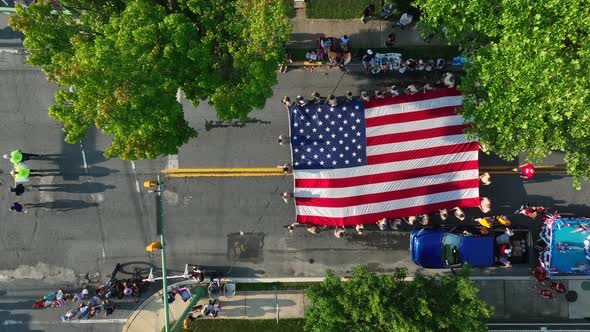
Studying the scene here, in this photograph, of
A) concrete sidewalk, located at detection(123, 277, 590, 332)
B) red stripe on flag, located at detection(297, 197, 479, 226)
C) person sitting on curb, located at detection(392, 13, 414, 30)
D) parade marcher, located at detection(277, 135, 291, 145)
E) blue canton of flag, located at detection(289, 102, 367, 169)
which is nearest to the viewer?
blue canton of flag, located at detection(289, 102, 367, 169)

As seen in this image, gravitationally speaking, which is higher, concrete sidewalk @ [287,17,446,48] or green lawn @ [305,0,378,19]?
green lawn @ [305,0,378,19]

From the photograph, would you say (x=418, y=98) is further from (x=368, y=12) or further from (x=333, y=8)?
(x=333, y=8)

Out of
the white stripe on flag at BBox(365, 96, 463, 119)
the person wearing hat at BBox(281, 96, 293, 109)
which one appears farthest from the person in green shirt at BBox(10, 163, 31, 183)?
the white stripe on flag at BBox(365, 96, 463, 119)

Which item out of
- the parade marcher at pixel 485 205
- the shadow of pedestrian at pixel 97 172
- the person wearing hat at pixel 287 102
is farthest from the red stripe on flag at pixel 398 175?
the shadow of pedestrian at pixel 97 172

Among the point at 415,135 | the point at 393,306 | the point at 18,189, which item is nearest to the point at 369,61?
the point at 415,135

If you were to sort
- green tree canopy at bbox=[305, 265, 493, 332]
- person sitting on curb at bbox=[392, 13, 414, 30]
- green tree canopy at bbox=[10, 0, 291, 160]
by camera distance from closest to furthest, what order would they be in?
green tree canopy at bbox=[10, 0, 291, 160]
green tree canopy at bbox=[305, 265, 493, 332]
person sitting on curb at bbox=[392, 13, 414, 30]

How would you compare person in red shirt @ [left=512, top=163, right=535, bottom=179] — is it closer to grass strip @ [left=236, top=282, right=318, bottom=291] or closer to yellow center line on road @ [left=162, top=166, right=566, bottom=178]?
grass strip @ [left=236, top=282, right=318, bottom=291]
